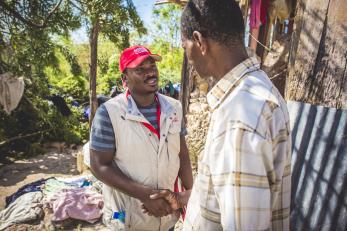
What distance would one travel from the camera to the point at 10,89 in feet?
21.7

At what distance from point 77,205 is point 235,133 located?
409 centimetres

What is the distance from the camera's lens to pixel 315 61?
1675 mm

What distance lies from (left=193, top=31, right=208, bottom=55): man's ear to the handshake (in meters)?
1.10

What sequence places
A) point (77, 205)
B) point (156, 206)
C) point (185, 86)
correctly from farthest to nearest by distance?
point (185, 86) → point (77, 205) → point (156, 206)

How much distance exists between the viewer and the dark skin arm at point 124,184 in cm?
188

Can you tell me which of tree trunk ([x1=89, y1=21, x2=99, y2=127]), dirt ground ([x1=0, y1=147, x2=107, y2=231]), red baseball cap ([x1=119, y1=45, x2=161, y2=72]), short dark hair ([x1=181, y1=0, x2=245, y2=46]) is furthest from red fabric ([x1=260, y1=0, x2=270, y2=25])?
dirt ground ([x1=0, y1=147, x2=107, y2=231])

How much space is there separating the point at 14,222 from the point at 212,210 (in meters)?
4.22

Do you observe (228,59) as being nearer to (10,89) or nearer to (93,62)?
(10,89)

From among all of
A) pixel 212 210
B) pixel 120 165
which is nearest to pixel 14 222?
pixel 120 165

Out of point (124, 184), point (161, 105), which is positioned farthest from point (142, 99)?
point (124, 184)

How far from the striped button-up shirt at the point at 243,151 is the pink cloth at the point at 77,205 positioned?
12.1 feet

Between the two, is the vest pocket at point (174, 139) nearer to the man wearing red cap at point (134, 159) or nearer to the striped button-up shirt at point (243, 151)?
the man wearing red cap at point (134, 159)

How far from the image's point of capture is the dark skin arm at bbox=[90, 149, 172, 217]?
6.18ft

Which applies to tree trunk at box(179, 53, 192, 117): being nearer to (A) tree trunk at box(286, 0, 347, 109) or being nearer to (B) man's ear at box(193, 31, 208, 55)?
(A) tree trunk at box(286, 0, 347, 109)
